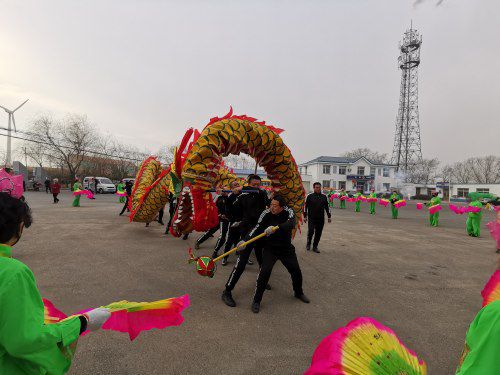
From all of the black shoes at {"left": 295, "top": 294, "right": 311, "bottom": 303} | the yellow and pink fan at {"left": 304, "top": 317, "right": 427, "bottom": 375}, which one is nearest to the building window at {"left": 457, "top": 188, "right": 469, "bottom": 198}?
the black shoes at {"left": 295, "top": 294, "right": 311, "bottom": 303}

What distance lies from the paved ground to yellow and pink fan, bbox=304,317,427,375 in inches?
61.7

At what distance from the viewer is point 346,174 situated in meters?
48.6

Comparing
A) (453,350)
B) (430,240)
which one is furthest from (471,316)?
(430,240)

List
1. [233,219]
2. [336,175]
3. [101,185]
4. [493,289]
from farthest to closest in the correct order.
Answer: [336,175] < [101,185] < [233,219] < [493,289]

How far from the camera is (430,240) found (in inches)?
354

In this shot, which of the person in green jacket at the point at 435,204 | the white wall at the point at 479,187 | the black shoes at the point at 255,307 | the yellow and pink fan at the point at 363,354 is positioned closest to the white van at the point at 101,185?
the person in green jacket at the point at 435,204

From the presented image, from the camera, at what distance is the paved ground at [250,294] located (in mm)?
2629

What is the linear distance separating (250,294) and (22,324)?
3.39 metres

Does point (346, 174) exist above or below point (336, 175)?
above

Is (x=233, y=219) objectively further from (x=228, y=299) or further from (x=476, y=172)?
(x=476, y=172)

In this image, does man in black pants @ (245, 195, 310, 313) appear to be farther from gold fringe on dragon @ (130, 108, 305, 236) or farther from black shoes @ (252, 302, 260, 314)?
gold fringe on dragon @ (130, 108, 305, 236)

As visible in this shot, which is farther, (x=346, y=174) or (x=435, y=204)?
(x=346, y=174)

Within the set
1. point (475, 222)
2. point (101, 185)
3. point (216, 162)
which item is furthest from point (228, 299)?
point (101, 185)

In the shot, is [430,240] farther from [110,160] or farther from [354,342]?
[110,160]
